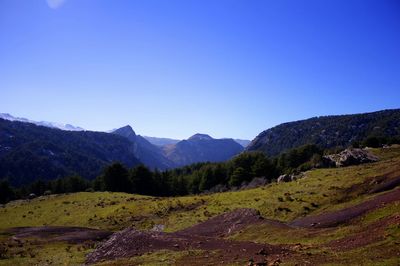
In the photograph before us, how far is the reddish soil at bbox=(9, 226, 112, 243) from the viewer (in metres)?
56.8

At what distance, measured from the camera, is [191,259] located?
31.1 metres

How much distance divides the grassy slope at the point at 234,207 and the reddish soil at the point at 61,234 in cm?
460

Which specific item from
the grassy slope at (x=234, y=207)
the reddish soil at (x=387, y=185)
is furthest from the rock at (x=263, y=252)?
the reddish soil at (x=387, y=185)

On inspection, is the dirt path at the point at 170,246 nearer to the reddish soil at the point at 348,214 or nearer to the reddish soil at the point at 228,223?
the reddish soil at the point at 228,223

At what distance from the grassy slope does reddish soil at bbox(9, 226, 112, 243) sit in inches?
181

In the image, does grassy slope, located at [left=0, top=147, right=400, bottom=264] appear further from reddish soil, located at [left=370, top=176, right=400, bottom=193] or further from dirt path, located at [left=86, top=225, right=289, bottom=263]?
dirt path, located at [left=86, top=225, right=289, bottom=263]

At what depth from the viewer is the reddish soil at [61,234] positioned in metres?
56.8

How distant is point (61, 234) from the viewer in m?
61.2

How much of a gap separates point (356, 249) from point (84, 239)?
41.7m

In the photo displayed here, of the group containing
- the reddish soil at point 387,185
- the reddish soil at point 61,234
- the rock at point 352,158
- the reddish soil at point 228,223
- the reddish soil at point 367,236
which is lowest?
the reddish soil at point 61,234

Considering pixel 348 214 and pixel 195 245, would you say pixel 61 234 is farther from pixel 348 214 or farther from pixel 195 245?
pixel 348 214

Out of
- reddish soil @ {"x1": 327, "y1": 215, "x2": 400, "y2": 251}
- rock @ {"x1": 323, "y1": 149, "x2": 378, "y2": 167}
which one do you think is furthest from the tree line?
reddish soil @ {"x1": 327, "y1": 215, "x2": 400, "y2": 251}

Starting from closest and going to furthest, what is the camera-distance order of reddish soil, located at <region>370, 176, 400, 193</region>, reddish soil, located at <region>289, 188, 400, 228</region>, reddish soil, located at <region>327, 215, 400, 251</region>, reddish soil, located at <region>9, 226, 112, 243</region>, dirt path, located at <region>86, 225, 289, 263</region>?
reddish soil, located at <region>327, 215, 400, 251</region>
dirt path, located at <region>86, 225, 289, 263</region>
reddish soil, located at <region>289, 188, 400, 228</region>
reddish soil, located at <region>370, 176, 400, 193</region>
reddish soil, located at <region>9, 226, 112, 243</region>

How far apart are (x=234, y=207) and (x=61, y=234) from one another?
1169 inches
